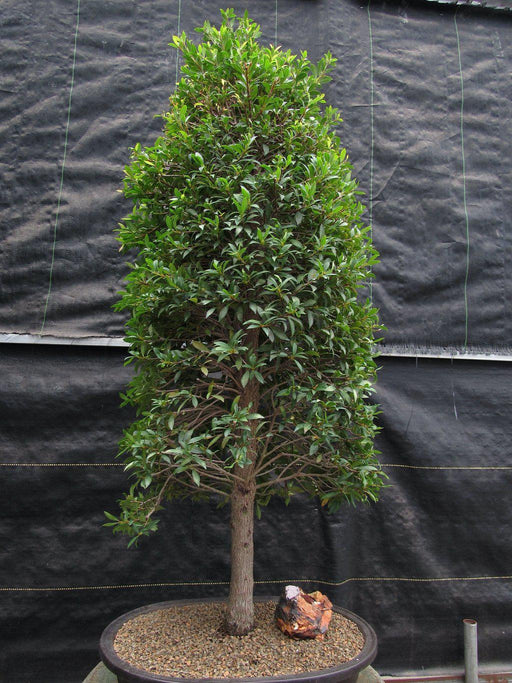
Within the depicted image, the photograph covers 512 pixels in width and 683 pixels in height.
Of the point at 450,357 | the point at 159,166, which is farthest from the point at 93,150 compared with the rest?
the point at 450,357

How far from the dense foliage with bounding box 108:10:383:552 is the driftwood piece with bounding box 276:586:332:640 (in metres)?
0.33

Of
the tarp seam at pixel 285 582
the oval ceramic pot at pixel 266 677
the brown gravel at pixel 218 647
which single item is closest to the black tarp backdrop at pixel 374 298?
the tarp seam at pixel 285 582

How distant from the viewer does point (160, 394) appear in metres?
1.64

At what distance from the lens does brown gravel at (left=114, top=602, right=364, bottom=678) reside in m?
1.45

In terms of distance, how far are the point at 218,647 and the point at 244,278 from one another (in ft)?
3.48

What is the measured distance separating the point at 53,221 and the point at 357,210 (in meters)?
1.45

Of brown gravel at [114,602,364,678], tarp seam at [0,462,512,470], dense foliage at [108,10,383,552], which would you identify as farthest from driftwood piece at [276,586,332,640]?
tarp seam at [0,462,512,470]

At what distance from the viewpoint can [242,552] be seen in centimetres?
171

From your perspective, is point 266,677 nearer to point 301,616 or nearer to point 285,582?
point 301,616

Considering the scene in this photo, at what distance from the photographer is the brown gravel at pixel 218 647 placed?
1.45 m

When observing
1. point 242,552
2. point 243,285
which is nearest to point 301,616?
point 242,552

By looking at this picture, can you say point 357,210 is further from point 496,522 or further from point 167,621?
point 496,522

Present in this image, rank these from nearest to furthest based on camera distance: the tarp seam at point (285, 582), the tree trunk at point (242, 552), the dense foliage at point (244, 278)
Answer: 1. the dense foliage at point (244, 278)
2. the tree trunk at point (242, 552)
3. the tarp seam at point (285, 582)

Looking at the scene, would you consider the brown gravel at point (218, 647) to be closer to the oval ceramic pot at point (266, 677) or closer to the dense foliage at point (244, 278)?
the oval ceramic pot at point (266, 677)
